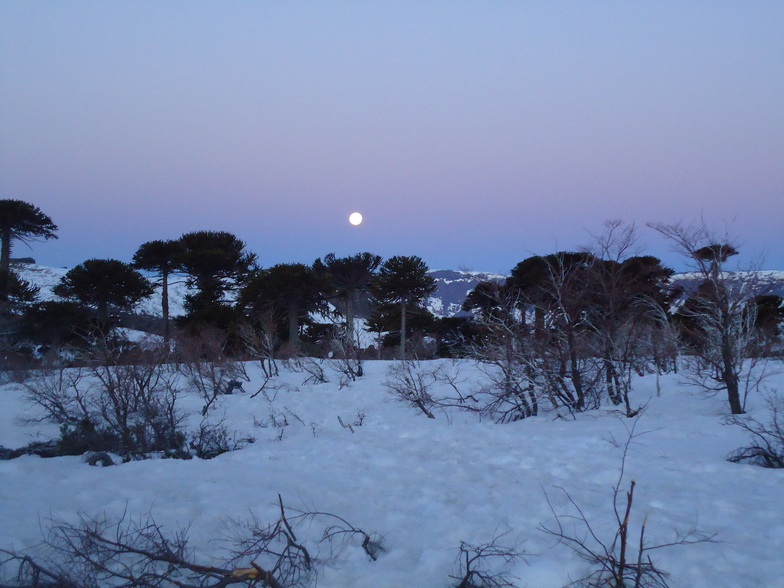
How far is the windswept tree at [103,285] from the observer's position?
23000mm

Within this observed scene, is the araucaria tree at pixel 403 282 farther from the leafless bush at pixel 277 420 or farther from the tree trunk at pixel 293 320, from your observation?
the leafless bush at pixel 277 420

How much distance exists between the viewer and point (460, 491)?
5348mm

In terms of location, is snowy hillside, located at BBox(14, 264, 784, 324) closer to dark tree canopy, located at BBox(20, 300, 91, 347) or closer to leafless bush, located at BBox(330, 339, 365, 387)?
dark tree canopy, located at BBox(20, 300, 91, 347)

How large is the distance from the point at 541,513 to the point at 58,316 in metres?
24.6

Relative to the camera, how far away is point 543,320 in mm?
10438

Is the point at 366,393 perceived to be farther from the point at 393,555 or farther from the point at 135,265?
the point at 135,265

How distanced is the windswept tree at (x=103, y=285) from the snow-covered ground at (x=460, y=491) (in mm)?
15897

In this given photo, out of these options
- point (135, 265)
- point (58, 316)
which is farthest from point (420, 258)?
point (58, 316)

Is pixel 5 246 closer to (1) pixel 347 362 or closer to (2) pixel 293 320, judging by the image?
(2) pixel 293 320

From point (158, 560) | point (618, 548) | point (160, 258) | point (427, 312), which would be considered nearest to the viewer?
point (158, 560)

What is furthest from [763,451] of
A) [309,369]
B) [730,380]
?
[309,369]

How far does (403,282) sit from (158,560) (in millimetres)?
23887

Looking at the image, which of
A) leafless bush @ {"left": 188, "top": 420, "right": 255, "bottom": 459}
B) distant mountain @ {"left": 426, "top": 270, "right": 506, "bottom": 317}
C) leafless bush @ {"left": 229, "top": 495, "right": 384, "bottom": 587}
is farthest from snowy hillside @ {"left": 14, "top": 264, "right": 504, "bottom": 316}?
leafless bush @ {"left": 229, "top": 495, "right": 384, "bottom": 587}

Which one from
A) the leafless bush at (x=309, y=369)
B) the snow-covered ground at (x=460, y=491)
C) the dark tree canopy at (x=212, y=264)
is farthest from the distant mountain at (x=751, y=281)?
the dark tree canopy at (x=212, y=264)
